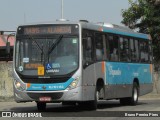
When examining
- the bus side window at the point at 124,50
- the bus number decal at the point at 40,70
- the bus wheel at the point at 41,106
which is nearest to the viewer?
the bus number decal at the point at 40,70

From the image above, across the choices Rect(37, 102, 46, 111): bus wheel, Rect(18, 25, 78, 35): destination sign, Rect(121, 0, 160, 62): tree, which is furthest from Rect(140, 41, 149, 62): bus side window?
Rect(121, 0, 160, 62): tree

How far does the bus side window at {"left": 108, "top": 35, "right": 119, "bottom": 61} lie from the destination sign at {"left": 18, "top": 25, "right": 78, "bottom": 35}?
2.90 metres

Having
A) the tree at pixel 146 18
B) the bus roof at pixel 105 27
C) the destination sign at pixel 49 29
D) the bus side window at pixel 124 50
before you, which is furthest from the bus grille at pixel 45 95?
the tree at pixel 146 18

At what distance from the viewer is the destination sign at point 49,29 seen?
61.7 feet

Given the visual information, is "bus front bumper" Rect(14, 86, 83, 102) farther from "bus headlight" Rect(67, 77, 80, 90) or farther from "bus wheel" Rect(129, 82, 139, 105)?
"bus wheel" Rect(129, 82, 139, 105)

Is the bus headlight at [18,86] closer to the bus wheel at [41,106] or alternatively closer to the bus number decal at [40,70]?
the bus number decal at [40,70]

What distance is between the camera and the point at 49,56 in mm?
18578

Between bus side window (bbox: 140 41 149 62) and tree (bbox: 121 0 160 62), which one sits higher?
tree (bbox: 121 0 160 62)

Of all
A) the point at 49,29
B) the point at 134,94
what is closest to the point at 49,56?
the point at 49,29

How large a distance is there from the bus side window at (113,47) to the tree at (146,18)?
55.5 feet

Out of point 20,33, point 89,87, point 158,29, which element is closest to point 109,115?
point 89,87

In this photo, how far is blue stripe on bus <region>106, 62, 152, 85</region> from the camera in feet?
69.7

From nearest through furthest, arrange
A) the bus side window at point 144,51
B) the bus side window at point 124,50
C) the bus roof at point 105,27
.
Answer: the bus roof at point 105,27 < the bus side window at point 124,50 < the bus side window at point 144,51

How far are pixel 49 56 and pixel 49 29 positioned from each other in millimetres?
1030
